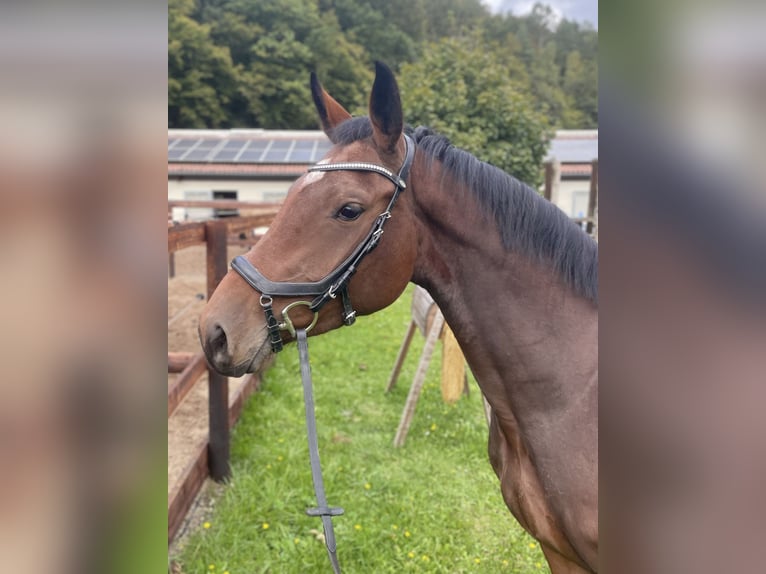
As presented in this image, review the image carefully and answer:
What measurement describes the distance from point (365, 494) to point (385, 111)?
291cm

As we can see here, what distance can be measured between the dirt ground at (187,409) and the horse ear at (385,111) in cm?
253

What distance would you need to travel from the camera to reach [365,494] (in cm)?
358

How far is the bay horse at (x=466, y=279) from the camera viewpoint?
1500mm

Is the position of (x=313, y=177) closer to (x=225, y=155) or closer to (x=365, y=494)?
(x=365, y=494)

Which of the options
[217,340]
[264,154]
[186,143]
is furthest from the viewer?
[186,143]

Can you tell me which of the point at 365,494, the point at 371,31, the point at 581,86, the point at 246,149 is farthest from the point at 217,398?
the point at 581,86

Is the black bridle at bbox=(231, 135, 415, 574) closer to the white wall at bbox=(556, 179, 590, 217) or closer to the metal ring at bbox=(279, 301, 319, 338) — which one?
the metal ring at bbox=(279, 301, 319, 338)

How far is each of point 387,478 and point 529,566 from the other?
1.21 meters

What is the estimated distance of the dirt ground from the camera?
3387 millimetres

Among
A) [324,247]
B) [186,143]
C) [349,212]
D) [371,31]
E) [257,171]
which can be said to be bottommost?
[257,171]
